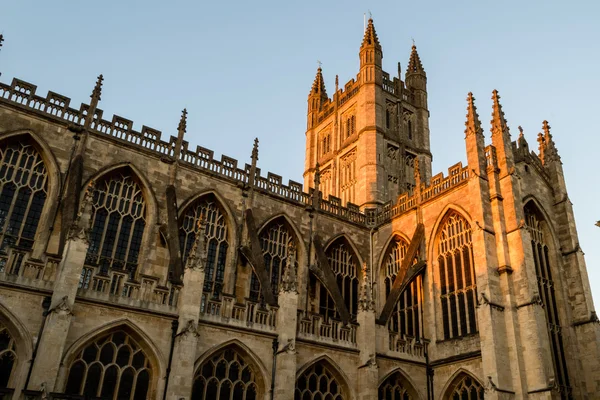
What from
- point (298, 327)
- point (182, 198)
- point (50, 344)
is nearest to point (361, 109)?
point (182, 198)

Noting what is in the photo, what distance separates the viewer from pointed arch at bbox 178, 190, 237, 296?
68.9 ft

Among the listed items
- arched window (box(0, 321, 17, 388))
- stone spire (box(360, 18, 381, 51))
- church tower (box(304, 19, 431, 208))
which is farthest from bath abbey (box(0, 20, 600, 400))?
stone spire (box(360, 18, 381, 51))

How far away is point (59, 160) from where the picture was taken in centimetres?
1902

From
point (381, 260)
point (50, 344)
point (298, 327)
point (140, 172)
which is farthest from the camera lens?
point (381, 260)

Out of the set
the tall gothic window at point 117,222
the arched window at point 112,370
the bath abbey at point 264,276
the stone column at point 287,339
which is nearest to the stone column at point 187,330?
the bath abbey at point 264,276

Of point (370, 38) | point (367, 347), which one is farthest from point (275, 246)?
point (370, 38)

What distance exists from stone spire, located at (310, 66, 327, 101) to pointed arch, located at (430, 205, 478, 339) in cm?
1938

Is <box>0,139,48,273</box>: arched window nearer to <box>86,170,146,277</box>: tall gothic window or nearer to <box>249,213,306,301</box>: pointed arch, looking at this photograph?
<box>86,170,146,277</box>: tall gothic window

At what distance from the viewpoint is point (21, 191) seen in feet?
60.2

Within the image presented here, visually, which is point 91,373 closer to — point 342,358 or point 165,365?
point 165,365

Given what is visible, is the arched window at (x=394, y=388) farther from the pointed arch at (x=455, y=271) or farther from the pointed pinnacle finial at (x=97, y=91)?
the pointed pinnacle finial at (x=97, y=91)

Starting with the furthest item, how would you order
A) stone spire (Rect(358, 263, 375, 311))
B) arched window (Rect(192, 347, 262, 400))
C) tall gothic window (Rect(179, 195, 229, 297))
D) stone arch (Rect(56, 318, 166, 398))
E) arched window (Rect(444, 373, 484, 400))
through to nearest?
tall gothic window (Rect(179, 195, 229, 297)) → stone spire (Rect(358, 263, 375, 311)) → arched window (Rect(444, 373, 484, 400)) → arched window (Rect(192, 347, 262, 400)) → stone arch (Rect(56, 318, 166, 398))

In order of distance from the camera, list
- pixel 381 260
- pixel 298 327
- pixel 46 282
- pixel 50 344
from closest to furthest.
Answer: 1. pixel 50 344
2. pixel 46 282
3. pixel 298 327
4. pixel 381 260

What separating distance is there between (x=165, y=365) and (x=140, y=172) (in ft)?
26.9
